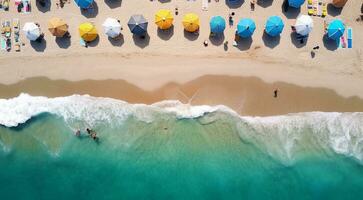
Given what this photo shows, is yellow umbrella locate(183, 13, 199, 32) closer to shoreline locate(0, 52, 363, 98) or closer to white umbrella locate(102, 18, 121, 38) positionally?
shoreline locate(0, 52, 363, 98)

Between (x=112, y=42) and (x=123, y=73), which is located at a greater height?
(x=112, y=42)

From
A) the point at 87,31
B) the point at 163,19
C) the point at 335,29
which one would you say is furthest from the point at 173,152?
the point at 335,29

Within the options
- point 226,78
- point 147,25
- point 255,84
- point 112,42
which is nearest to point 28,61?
point 112,42

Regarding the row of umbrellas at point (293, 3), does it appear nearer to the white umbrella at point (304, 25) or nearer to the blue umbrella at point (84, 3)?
the blue umbrella at point (84, 3)

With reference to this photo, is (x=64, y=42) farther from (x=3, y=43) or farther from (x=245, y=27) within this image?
(x=245, y=27)

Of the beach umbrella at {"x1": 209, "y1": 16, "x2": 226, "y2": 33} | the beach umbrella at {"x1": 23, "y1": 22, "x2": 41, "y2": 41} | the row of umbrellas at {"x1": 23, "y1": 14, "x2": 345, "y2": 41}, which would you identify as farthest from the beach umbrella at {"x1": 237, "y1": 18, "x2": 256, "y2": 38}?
the beach umbrella at {"x1": 23, "y1": 22, "x2": 41, "y2": 41}

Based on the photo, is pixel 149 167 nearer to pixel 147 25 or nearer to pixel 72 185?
pixel 72 185
